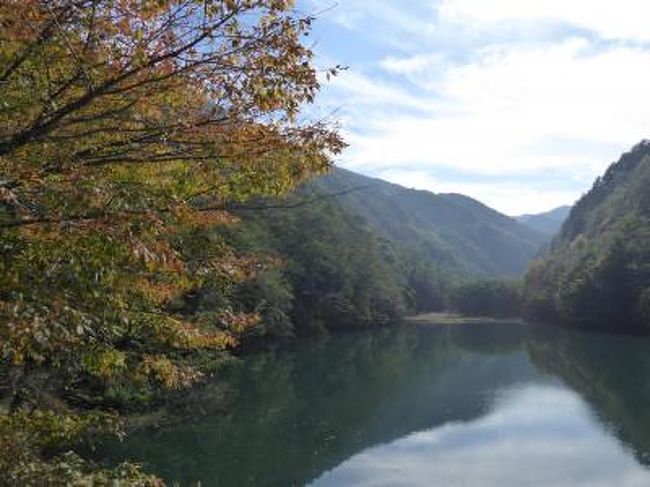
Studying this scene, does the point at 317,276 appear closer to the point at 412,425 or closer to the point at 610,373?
the point at 610,373

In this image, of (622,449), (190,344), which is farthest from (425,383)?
(190,344)

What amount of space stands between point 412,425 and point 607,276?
206 feet

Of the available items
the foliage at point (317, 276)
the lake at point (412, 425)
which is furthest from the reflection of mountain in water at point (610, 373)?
the foliage at point (317, 276)

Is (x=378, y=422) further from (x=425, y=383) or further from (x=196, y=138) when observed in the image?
(x=196, y=138)

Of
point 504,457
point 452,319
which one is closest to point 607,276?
point 452,319

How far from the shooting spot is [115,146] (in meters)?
6.07

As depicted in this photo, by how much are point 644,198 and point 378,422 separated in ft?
281

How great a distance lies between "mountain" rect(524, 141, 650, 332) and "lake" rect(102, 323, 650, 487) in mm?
26845

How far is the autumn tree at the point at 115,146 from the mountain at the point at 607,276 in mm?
79399

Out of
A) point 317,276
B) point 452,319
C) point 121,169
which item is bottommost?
point 452,319

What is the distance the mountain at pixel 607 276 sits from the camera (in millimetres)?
85188

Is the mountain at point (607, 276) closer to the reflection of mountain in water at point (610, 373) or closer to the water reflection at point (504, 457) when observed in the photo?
the reflection of mountain in water at point (610, 373)

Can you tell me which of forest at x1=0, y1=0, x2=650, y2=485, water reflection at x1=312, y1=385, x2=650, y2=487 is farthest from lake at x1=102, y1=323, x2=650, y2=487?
forest at x1=0, y1=0, x2=650, y2=485

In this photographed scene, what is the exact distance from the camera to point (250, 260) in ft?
25.7
